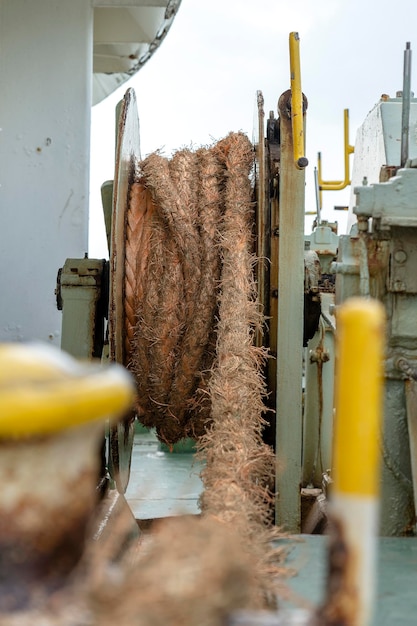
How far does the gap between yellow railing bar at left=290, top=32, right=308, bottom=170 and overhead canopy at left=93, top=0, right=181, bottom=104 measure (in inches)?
92.7

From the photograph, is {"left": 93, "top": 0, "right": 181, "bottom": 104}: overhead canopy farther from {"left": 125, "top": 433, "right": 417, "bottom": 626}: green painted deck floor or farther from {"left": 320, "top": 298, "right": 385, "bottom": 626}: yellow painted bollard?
{"left": 320, "top": 298, "right": 385, "bottom": 626}: yellow painted bollard

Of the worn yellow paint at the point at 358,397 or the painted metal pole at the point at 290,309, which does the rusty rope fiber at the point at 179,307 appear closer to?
the painted metal pole at the point at 290,309

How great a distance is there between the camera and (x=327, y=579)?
916 millimetres

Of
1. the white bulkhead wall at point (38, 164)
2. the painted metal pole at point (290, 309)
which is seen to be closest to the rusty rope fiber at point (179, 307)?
the painted metal pole at point (290, 309)

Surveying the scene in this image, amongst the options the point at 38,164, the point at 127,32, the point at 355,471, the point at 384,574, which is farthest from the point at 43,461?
the point at 127,32

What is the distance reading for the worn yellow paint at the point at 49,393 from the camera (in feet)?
2.63

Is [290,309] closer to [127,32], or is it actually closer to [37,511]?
[37,511]

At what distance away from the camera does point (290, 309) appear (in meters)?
3.29

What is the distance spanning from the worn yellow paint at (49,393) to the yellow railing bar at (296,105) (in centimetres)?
234

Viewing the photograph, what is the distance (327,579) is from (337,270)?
2002 millimetres

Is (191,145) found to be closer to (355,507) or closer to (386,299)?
(386,299)

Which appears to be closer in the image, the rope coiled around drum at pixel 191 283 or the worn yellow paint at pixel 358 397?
the worn yellow paint at pixel 358 397

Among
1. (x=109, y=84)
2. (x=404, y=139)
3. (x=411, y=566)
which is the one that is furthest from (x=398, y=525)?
(x=109, y=84)

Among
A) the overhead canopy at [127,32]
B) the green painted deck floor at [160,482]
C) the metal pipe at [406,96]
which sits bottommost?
the green painted deck floor at [160,482]
